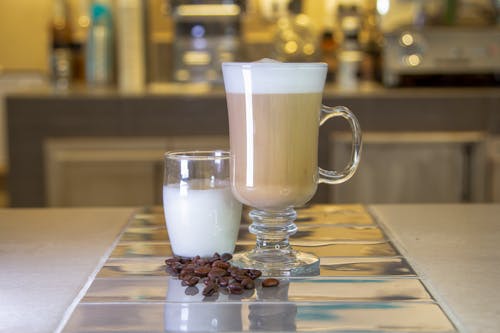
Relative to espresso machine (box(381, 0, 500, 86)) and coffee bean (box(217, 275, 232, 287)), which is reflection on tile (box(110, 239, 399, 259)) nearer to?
coffee bean (box(217, 275, 232, 287))

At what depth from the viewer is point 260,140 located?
847 mm

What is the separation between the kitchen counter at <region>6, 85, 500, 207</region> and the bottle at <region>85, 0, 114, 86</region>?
1.33 feet

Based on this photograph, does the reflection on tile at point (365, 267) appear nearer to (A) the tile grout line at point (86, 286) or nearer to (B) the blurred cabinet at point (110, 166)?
(A) the tile grout line at point (86, 286)

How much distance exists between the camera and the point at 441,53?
2.72 meters

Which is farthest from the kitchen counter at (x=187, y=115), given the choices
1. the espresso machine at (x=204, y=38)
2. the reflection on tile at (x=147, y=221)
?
the reflection on tile at (x=147, y=221)

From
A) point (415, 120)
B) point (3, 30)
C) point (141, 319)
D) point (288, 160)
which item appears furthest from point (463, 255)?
point (3, 30)

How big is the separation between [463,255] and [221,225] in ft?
0.90

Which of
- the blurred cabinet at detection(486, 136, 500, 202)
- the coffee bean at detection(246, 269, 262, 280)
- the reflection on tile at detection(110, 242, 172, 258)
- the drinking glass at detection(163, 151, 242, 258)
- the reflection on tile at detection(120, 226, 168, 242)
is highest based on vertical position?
the drinking glass at detection(163, 151, 242, 258)

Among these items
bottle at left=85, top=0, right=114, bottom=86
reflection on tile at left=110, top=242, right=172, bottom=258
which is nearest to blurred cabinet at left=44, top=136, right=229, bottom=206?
bottle at left=85, top=0, right=114, bottom=86

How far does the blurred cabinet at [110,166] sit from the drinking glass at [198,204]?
5.42 ft

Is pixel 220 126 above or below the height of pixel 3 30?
below

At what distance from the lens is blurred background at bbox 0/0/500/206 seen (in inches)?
101

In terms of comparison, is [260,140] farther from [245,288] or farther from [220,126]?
[220,126]

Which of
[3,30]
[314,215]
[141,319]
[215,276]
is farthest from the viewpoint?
[3,30]
